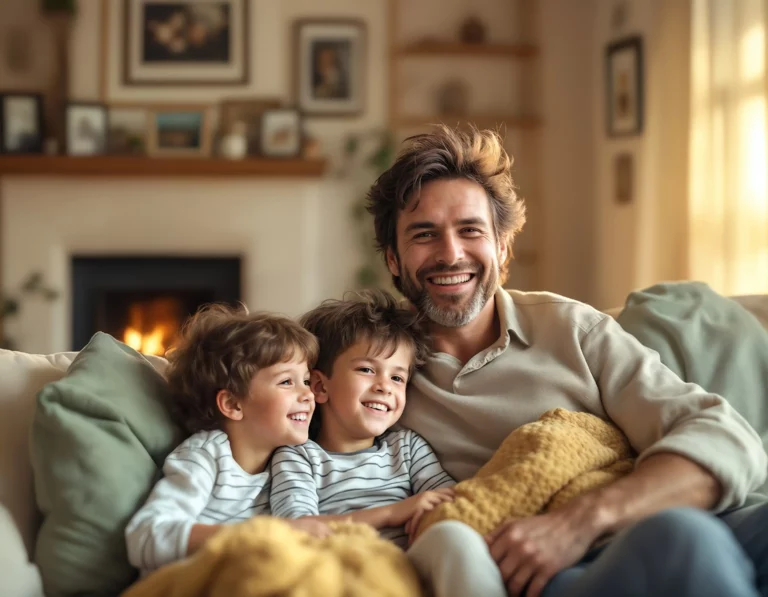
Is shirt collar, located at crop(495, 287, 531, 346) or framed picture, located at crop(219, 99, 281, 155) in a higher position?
framed picture, located at crop(219, 99, 281, 155)

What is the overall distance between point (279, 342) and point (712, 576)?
2.74ft

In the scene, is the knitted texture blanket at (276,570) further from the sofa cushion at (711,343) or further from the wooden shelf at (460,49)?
the wooden shelf at (460,49)

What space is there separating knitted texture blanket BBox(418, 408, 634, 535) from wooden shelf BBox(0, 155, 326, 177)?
128 inches

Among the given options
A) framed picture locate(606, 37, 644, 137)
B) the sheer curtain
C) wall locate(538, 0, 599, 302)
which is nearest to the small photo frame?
wall locate(538, 0, 599, 302)

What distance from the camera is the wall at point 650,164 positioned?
162 inches

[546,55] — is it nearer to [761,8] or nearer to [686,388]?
[761,8]

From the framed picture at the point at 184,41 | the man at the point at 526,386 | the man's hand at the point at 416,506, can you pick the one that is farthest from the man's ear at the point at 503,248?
the framed picture at the point at 184,41

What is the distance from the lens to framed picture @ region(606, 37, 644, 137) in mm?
4449

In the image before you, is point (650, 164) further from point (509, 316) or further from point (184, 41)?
point (509, 316)

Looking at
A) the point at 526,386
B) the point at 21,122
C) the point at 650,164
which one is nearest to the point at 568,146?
the point at 650,164

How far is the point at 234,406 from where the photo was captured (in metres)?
1.58

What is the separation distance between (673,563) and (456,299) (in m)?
0.84

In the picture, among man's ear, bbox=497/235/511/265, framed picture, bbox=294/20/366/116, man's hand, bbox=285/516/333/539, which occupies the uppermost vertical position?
framed picture, bbox=294/20/366/116

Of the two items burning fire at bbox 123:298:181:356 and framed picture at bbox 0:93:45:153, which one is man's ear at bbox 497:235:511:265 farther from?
framed picture at bbox 0:93:45:153
